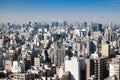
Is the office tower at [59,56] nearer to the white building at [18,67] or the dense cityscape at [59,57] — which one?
the dense cityscape at [59,57]

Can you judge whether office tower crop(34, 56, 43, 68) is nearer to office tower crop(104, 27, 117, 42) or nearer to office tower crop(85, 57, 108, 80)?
office tower crop(85, 57, 108, 80)

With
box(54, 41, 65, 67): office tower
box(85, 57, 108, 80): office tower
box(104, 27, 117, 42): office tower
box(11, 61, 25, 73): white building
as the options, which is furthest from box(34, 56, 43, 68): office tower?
box(104, 27, 117, 42): office tower

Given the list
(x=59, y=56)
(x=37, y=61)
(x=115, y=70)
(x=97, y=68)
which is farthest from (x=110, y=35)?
(x=115, y=70)

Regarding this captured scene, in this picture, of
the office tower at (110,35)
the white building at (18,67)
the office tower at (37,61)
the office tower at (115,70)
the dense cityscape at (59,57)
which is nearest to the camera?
the office tower at (115,70)

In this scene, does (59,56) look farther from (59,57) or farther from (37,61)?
(37,61)

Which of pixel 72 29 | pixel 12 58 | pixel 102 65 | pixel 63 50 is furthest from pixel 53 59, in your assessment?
pixel 72 29

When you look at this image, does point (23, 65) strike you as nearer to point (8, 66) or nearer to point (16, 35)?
point (8, 66)

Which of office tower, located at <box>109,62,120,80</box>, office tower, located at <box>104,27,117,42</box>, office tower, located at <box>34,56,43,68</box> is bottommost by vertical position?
office tower, located at <box>34,56,43,68</box>

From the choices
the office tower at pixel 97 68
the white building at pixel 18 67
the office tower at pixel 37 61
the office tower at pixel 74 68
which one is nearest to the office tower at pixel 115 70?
the office tower at pixel 97 68
